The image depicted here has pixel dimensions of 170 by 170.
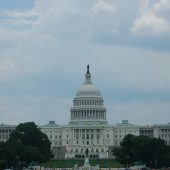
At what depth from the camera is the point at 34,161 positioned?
142000 millimetres

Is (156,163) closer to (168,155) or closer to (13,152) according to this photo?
(168,155)

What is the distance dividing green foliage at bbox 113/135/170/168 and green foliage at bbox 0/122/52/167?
12.0m

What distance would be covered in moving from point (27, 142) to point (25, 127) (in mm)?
5044

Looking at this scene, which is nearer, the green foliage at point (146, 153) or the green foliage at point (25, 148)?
the green foliage at point (25, 148)

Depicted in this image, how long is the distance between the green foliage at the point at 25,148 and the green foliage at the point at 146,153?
12016 millimetres

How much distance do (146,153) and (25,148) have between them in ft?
56.9

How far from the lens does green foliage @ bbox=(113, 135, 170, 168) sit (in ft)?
455

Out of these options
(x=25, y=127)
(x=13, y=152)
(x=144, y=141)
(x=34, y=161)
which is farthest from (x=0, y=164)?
→ (x=25, y=127)

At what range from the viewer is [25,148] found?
139m

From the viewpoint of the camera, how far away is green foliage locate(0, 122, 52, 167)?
433 feet

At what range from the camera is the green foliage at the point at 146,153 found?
139 m

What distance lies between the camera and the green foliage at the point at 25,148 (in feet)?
433

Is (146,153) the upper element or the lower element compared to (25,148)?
lower

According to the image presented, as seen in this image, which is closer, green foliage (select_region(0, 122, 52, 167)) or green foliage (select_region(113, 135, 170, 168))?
green foliage (select_region(0, 122, 52, 167))
